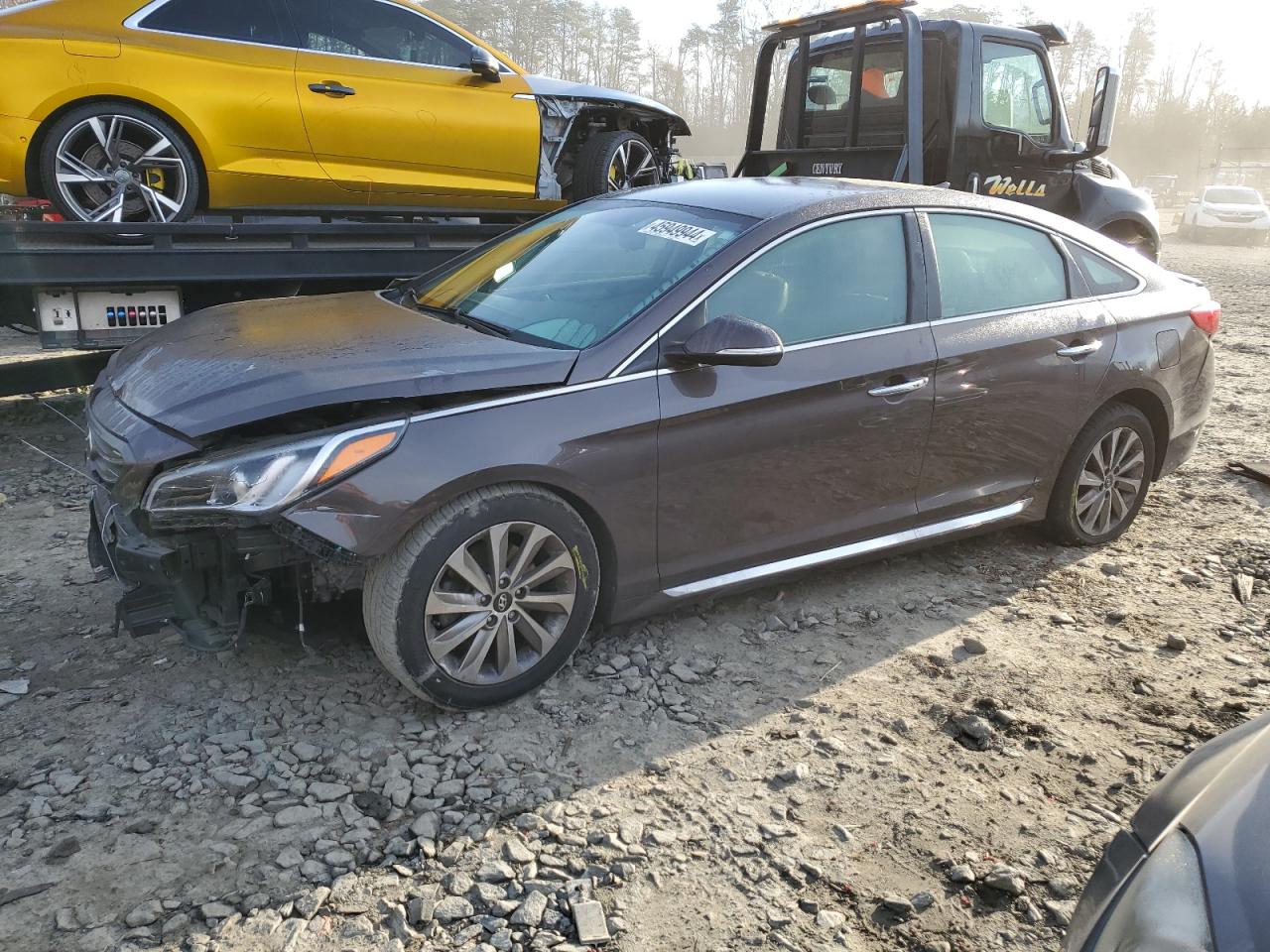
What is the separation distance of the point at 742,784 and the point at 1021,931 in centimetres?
79

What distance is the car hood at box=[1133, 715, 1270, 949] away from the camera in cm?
147

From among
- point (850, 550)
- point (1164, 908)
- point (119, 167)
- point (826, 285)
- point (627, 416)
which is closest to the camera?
point (1164, 908)

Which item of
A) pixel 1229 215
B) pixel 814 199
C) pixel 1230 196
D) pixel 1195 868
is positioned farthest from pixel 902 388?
pixel 1230 196

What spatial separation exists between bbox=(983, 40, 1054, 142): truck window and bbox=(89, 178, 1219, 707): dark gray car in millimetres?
3141

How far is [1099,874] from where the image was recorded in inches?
70.7

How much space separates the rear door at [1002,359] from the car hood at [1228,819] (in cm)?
206

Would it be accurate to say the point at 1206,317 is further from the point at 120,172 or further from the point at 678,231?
the point at 120,172

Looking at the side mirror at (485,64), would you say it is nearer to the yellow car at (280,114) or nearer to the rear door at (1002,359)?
the yellow car at (280,114)

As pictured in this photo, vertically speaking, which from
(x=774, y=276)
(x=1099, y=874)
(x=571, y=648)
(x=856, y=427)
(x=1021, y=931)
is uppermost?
(x=774, y=276)

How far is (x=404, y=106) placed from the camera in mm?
6102

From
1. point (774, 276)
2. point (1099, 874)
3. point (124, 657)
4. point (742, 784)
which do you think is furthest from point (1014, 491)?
point (124, 657)

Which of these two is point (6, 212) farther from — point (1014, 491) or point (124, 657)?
point (1014, 491)

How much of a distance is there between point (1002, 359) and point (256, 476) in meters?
2.78

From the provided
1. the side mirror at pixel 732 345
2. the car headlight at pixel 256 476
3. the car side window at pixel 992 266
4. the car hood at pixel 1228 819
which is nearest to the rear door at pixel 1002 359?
the car side window at pixel 992 266
